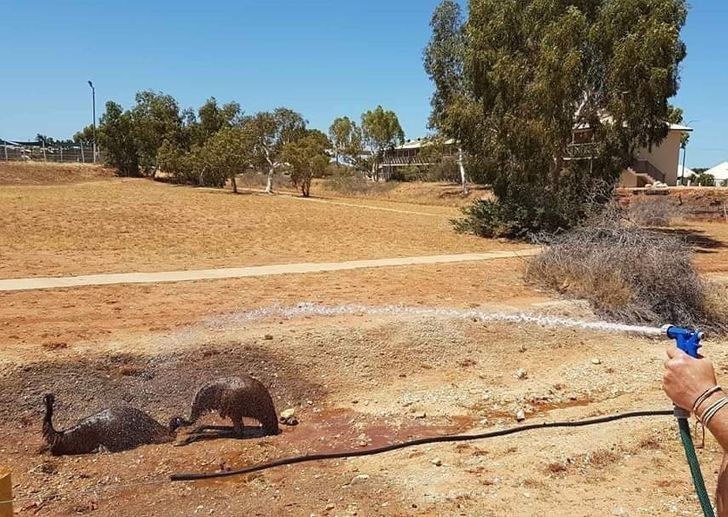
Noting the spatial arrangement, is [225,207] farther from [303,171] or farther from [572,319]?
[572,319]

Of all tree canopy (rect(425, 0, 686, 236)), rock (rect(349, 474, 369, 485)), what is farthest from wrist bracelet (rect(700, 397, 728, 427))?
tree canopy (rect(425, 0, 686, 236))

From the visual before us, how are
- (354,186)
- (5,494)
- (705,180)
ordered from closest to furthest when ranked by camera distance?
1. (5,494)
2. (705,180)
3. (354,186)

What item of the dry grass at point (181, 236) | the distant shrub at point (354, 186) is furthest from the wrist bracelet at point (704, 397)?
the distant shrub at point (354, 186)

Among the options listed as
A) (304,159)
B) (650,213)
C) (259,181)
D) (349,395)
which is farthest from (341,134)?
(349,395)

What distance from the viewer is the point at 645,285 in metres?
10.1

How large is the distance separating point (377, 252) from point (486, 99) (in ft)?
19.2

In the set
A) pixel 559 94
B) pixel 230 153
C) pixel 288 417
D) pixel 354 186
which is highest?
pixel 559 94

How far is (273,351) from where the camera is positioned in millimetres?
7523

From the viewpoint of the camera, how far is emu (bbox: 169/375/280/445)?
Result: 6230 millimetres

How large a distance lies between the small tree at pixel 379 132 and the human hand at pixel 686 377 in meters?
67.8

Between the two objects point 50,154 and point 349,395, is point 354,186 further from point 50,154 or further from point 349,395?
point 349,395

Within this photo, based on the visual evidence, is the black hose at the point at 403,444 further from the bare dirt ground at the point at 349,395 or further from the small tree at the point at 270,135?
the small tree at the point at 270,135

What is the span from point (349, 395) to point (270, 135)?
38258 mm

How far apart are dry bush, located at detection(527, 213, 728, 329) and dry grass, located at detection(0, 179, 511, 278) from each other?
18.4ft
